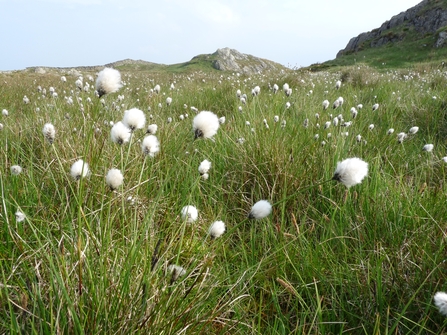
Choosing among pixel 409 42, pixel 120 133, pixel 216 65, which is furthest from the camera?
pixel 216 65

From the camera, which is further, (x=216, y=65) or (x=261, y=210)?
(x=216, y=65)

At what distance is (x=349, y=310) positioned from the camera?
1.49 meters

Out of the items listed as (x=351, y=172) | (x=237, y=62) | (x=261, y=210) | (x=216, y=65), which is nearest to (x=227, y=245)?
(x=261, y=210)

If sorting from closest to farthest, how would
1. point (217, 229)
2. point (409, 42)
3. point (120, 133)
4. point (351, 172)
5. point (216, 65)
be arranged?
1. point (351, 172)
2. point (217, 229)
3. point (120, 133)
4. point (409, 42)
5. point (216, 65)

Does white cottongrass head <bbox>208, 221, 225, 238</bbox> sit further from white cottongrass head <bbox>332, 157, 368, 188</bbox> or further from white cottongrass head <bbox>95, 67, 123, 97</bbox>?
white cottongrass head <bbox>95, 67, 123, 97</bbox>

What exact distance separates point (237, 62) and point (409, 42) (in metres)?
28.2

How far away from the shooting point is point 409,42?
113 ft

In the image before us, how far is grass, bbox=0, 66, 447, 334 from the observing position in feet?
3.98

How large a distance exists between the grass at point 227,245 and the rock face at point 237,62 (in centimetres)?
4250

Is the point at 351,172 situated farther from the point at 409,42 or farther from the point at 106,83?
the point at 409,42

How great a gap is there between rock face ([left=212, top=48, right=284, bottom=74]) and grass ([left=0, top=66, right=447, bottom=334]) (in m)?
42.5

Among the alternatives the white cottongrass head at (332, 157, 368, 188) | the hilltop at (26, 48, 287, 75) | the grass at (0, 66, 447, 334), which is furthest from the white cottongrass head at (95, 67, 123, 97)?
the hilltop at (26, 48, 287, 75)

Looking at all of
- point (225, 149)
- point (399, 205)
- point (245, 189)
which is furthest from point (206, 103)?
point (399, 205)

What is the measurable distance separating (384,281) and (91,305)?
1.29 meters
